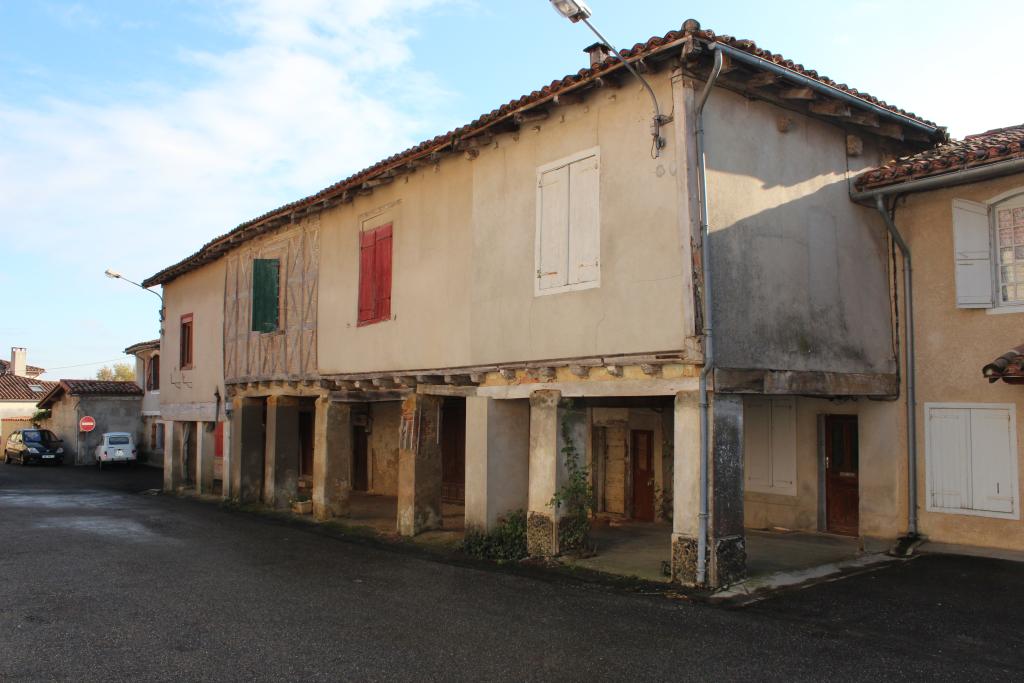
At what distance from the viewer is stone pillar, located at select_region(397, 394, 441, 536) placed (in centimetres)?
1301

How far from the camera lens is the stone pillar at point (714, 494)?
27.0 feet

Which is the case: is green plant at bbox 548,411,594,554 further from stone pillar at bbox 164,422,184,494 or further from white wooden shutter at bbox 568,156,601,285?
stone pillar at bbox 164,422,184,494

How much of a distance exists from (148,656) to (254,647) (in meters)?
0.81

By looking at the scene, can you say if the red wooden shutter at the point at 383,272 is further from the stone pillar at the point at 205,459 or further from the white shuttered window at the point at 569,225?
the stone pillar at the point at 205,459

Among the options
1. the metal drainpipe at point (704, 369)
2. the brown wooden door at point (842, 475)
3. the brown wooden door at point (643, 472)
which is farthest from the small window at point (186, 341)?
the metal drainpipe at point (704, 369)

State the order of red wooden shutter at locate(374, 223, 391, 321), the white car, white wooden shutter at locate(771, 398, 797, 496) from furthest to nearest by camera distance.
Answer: the white car → red wooden shutter at locate(374, 223, 391, 321) → white wooden shutter at locate(771, 398, 797, 496)

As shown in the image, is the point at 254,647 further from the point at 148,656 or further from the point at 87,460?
the point at 87,460

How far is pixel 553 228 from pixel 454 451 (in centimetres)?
898

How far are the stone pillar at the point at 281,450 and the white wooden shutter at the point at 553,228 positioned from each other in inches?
345

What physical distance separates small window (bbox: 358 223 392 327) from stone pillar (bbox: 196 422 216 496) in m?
8.88

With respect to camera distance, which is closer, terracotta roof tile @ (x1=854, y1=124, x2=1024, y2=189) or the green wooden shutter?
terracotta roof tile @ (x1=854, y1=124, x2=1024, y2=189)

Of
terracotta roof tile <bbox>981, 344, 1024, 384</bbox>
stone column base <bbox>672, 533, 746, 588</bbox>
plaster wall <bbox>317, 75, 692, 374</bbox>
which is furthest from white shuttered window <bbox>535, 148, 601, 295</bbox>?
terracotta roof tile <bbox>981, 344, 1024, 384</bbox>

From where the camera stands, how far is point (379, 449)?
20.1 metres

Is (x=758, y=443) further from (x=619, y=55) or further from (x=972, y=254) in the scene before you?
(x=619, y=55)
